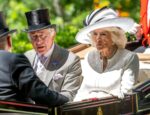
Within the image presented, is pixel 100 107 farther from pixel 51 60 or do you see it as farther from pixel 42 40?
pixel 42 40

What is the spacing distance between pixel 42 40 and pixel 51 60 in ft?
0.71

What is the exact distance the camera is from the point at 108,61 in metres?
7.76

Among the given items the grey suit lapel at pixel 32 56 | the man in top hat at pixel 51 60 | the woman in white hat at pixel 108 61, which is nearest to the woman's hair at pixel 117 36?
the woman in white hat at pixel 108 61

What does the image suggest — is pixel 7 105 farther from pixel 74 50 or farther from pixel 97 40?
pixel 74 50

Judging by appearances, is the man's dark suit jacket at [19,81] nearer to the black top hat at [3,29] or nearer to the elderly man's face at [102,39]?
the black top hat at [3,29]

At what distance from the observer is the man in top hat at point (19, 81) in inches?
Answer: 264

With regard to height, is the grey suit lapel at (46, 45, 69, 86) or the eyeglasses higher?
the eyeglasses

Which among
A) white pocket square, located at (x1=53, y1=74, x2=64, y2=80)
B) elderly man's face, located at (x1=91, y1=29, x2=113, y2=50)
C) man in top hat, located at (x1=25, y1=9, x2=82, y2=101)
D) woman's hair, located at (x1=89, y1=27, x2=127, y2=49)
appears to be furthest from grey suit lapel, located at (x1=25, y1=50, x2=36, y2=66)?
woman's hair, located at (x1=89, y1=27, x2=127, y2=49)

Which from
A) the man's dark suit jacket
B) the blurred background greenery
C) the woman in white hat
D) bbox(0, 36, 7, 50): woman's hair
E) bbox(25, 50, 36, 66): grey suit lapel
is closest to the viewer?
the man's dark suit jacket

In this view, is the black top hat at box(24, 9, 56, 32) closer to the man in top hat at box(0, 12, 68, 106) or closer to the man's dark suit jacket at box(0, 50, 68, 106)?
the man in top hat at box(0, 12, 68, 106)

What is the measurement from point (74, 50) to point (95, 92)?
126 centimetres

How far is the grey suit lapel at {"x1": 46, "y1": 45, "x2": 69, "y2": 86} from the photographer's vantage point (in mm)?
7523

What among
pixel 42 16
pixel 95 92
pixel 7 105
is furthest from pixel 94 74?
pixel 7 105

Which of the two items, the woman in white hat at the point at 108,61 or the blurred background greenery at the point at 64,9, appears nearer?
the woman in white hat at the point at 108,61
